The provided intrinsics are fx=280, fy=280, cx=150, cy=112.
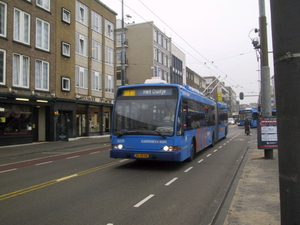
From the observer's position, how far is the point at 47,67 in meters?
23.0

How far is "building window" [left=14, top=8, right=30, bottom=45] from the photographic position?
796 inches

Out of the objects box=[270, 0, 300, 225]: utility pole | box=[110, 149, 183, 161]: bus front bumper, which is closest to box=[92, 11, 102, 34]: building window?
box=[110, 149, 183, 161]: bus front bumper

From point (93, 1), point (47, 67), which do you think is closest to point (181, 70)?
point (93, 1)

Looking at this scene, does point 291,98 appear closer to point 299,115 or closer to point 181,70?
point 299,115

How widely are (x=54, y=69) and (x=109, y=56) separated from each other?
9933mm

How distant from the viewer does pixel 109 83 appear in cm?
3238

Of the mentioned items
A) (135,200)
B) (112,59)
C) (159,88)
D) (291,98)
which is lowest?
(135,200)

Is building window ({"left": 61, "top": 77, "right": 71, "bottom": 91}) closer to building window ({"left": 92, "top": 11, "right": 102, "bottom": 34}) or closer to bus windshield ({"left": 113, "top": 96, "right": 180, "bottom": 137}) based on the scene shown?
building window ({"left": 92, "top": 11, "right": 102, "bottom": 34})

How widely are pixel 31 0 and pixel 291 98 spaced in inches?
915

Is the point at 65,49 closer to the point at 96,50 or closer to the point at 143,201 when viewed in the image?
the point at 96,50

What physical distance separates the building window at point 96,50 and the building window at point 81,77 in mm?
2416

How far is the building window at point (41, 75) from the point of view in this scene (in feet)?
72.3

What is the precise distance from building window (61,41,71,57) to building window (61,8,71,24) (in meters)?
2.04

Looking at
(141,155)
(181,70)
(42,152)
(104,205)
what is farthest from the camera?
(181,70)
